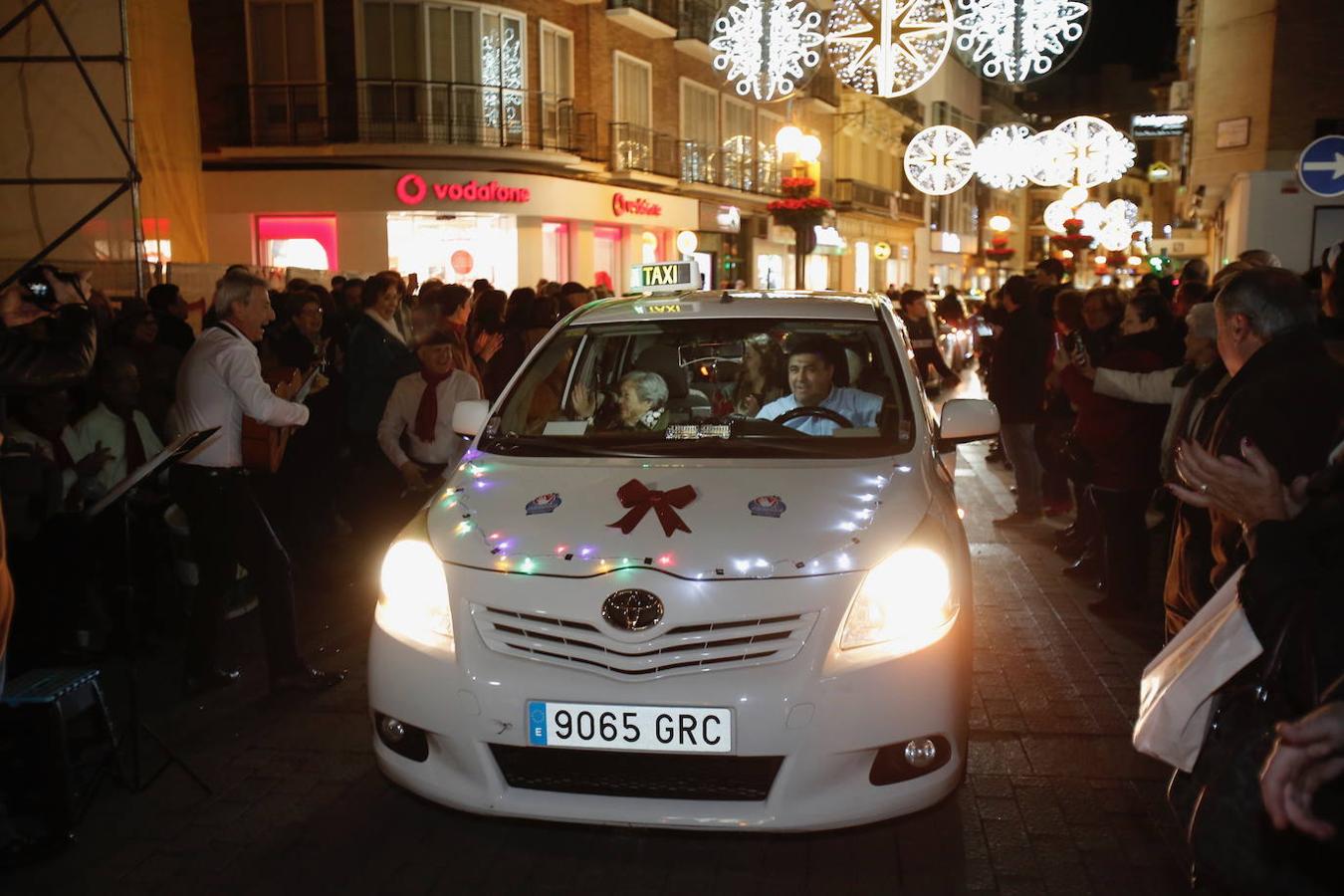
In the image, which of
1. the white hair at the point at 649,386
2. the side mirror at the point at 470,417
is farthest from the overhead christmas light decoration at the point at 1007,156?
the side mirror at the point at 470,417

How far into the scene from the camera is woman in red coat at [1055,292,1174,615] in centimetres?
668

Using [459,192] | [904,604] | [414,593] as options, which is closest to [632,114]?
[459,192]

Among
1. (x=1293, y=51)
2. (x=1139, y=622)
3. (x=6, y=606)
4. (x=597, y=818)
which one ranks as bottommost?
(x=1139, y=622)

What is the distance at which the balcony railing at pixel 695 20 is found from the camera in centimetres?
3238

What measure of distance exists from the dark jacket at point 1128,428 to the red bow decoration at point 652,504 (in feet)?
11.4

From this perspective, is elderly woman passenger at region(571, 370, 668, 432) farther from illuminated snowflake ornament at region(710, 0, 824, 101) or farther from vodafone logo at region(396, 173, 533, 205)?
vodafone logo at region(396, 173, 533, 205)

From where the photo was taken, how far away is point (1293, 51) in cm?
2156

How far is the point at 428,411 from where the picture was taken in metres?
6.70

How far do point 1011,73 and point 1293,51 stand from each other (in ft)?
45.0

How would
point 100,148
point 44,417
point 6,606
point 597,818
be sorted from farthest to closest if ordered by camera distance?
point 100,148 < point 44,417 < point 597,818 < point 6,606

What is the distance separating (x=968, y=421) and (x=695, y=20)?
99.0ft

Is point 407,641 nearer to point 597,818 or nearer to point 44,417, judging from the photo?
Result: point 597,818

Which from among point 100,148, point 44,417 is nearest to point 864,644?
point 44,417

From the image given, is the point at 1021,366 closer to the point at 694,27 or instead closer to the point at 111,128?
the point at 111,128
